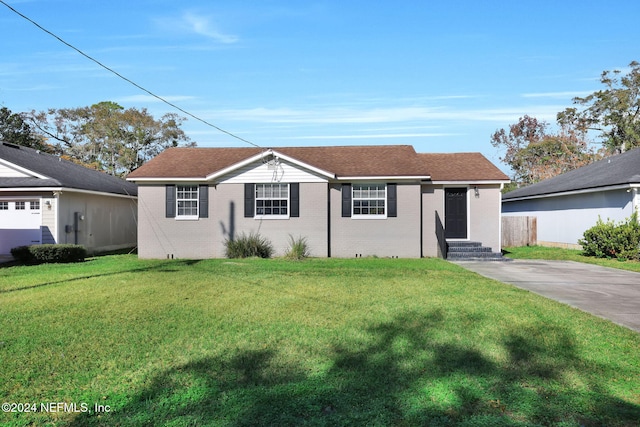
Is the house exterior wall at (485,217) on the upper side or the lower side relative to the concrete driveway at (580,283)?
upper

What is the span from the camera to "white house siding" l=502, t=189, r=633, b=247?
19438 millimetres

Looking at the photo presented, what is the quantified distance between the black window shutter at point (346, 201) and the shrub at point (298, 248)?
183 cm

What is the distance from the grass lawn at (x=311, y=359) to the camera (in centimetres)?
430

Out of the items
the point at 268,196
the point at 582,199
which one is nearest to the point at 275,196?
the point at 268,196

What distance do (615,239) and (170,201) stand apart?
16.7m

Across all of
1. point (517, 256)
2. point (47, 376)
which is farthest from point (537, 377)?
point (517, 256)

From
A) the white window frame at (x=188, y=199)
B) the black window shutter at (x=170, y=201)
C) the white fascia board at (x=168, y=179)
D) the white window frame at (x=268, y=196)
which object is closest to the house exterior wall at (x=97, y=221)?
the white fascia board at (x=168, y=179)

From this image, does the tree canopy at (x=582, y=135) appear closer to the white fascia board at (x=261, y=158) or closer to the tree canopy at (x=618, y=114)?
the tree canopy at (x=618, y=114)

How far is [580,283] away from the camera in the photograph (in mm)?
12117

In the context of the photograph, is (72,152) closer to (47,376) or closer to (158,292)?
(158,292)

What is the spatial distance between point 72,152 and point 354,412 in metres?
47.4

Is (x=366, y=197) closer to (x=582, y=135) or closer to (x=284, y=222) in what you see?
(x=284, y=222)

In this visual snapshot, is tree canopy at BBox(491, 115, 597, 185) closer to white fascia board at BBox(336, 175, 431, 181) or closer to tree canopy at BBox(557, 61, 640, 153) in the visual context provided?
tree canopy at BBox(557, 61, 640, 153)

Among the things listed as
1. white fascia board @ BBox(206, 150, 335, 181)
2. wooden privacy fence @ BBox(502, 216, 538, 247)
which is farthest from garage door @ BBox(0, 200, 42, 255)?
wooden privacy fence @ BBox(502, 216, 538, 247)
